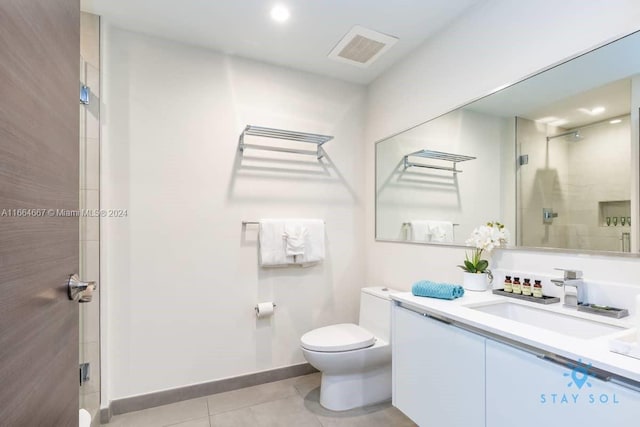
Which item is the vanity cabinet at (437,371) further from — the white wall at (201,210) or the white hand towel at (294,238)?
the white wall at (201,210)

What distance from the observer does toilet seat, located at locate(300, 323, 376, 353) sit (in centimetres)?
183

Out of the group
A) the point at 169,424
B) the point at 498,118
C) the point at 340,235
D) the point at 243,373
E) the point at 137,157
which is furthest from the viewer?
the point at 340,235

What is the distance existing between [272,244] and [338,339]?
782 millimetres

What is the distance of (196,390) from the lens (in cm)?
204

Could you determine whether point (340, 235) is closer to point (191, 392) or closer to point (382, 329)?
point (382, 329)

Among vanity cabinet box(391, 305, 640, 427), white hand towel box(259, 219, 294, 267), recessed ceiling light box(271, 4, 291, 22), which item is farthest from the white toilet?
recessed ceiling light box(271, 4, 291, 22)

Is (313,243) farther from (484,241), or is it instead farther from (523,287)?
(523,287)

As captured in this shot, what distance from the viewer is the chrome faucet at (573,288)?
1.22m

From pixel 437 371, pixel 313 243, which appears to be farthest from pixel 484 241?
pixel 313 243

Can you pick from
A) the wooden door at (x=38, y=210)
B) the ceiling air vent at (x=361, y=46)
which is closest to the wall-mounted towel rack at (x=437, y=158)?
the ceiling air vent at (x=361, y=46)

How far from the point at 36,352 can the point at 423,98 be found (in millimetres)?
2199

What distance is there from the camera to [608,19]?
1.19 m

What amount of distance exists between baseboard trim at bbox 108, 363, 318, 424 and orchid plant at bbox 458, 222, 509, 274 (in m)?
1.49

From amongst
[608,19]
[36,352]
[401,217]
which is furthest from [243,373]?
[608,19]
